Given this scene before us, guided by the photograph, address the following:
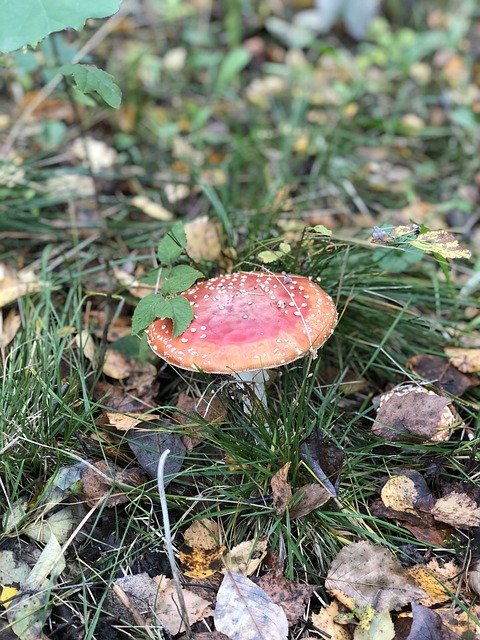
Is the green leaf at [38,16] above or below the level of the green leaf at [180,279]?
above

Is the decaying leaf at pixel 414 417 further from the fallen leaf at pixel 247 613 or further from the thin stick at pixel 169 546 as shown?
the thin stick at pixel 169 546

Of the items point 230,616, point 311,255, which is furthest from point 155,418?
point 311,255

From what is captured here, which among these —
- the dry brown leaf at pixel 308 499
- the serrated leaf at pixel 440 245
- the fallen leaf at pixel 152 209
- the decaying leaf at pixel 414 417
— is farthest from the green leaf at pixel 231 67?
the dry brown leaf at pixel 308 499

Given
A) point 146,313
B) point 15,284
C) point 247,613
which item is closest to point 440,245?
point 146,313

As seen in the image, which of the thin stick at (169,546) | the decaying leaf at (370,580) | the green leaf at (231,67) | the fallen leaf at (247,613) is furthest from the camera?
the green leaf at (231,67)

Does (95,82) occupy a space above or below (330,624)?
above

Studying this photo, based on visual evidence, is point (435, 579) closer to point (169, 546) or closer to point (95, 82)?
point (169, 546)

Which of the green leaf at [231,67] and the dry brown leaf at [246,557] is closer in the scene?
the dry brown leaf at [246,557]
